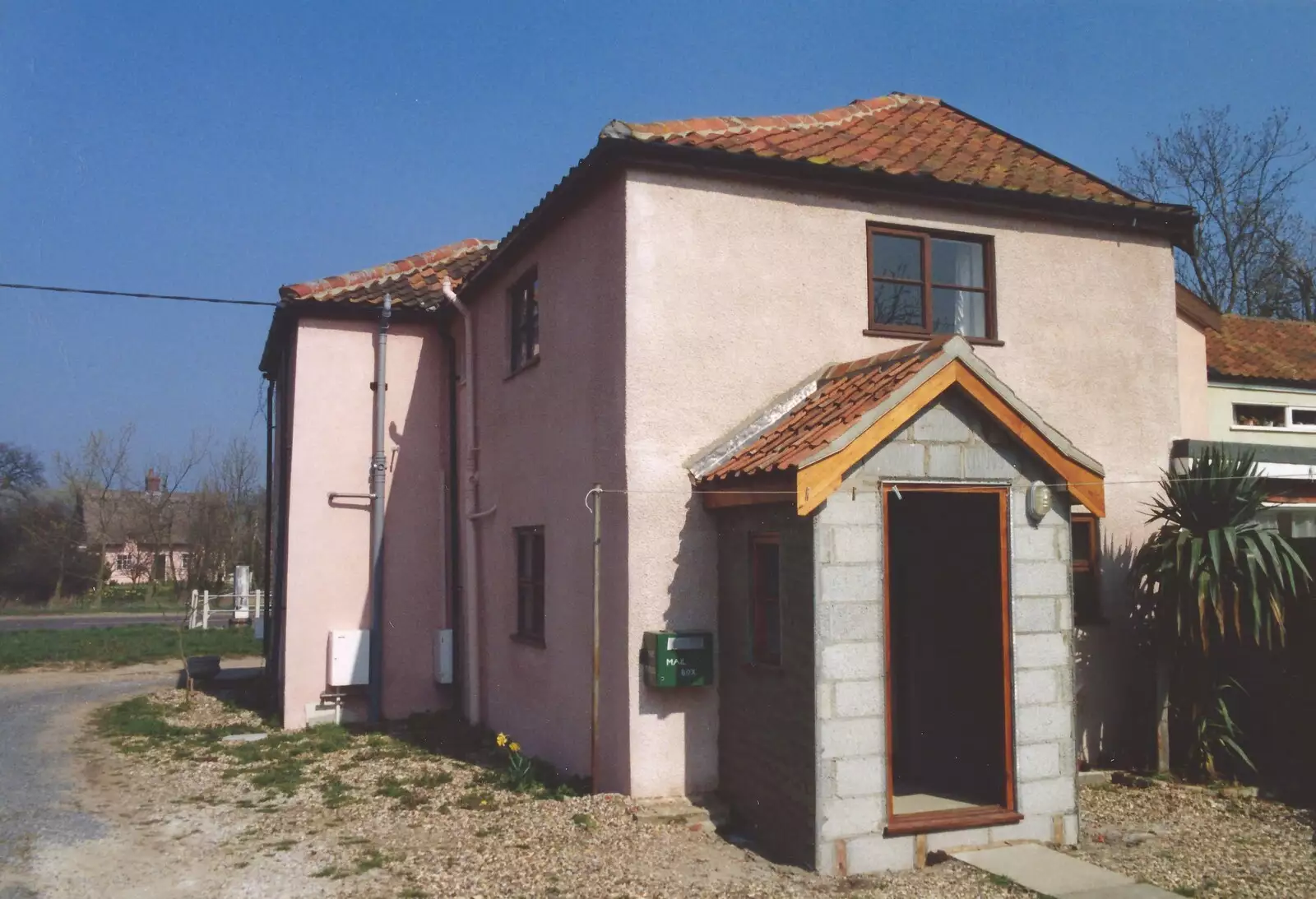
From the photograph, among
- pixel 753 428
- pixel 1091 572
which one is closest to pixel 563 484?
pixel 753 428

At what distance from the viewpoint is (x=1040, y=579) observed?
814 centimetres

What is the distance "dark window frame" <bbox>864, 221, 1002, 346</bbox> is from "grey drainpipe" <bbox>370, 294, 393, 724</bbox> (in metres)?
6.65

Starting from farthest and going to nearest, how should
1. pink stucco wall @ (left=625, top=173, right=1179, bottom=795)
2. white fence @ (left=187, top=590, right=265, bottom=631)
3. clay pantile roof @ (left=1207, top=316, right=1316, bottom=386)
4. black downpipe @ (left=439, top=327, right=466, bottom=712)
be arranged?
white fence @ (left=187, top=590, right=265, bottom=631) < clay pantile roof @ (left=1207, top=316, right=1316, bottom=386) < black downpipe @ (left=439, top=327, right=466, bottom=712) < pink stucco wall @ (left=625, top=173, right=1179, bottom=795)

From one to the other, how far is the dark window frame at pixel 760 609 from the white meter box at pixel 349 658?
6.84 metres

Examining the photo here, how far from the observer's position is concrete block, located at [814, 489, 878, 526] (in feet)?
24.8

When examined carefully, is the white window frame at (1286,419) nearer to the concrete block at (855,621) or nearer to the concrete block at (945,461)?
the concrete block at (945,461)

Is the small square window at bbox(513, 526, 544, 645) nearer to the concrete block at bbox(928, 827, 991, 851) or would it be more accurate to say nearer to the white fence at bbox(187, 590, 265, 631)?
the concrete block at bbox(928, 827, 991, 851)

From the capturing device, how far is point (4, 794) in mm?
10141

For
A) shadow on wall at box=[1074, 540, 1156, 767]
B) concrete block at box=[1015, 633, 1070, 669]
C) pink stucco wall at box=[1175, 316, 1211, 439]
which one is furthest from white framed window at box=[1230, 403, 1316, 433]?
concrete block at box=[1015, 633, 1070, 669]

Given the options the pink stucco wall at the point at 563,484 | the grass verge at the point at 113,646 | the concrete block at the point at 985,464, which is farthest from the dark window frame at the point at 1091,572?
the grass verge at the point at 113,646

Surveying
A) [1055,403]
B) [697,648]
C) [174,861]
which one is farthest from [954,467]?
[174,861]

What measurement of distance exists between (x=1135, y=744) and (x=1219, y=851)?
2754 millimetres

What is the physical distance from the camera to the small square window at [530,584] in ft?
36.9

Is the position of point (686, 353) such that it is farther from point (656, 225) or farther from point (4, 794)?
point (4, 794)
